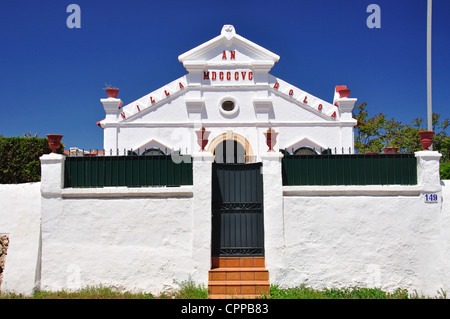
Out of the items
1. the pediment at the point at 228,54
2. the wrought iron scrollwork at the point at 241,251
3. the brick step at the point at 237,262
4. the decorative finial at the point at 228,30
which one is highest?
the decorative finial at the point at 228,30

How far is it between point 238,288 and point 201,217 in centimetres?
158

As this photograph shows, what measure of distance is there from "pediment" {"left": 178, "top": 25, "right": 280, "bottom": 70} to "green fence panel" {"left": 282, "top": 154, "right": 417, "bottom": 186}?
8818 millimetres

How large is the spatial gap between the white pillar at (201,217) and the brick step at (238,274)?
17 centimetres

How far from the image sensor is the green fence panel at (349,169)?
28.1ft

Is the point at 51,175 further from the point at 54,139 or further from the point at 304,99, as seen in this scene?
the point at 304,99

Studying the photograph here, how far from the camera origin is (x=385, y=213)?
8.29 meters

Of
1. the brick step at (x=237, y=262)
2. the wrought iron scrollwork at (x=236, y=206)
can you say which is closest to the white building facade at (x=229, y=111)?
the wrought iron scrollwork at (x=236, y=206)

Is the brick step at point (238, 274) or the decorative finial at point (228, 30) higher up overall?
the decorative finial at point (228, 30)

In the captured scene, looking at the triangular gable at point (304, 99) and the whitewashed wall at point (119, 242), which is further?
the triangular gable at point (304, 99)

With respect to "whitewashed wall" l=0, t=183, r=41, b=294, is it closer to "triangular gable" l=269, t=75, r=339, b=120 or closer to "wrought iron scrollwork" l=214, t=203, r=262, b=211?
"wrought iron scrollwork" l=214, t=203, r=262, b=211

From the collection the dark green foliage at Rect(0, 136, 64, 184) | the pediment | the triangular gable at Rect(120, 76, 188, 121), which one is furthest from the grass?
the pediment

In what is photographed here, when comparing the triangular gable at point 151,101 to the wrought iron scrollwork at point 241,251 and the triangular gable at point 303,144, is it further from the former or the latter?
the wrought iron scrollwork at point 241,251

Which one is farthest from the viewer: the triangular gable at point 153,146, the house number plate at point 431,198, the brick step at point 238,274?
the triangular gable at point 153,146

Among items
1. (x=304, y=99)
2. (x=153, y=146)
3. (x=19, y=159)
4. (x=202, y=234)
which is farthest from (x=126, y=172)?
(x=304, y=99)
